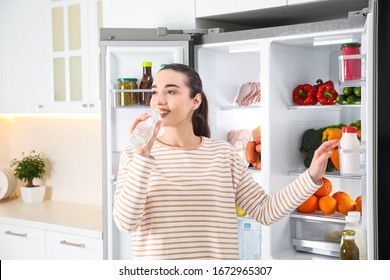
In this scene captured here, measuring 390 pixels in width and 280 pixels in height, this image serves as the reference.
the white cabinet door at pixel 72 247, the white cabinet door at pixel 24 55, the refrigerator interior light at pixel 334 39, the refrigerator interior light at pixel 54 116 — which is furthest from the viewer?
the refrigerator interior light at pixel 54 116

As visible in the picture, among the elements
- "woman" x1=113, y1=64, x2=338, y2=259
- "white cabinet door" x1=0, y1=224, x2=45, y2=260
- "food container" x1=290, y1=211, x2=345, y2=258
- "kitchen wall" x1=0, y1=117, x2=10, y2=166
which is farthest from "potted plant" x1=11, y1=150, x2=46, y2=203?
"woman" x1=113, y1=64, x2=338, y2=259

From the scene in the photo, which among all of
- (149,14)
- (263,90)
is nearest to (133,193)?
(263,90)

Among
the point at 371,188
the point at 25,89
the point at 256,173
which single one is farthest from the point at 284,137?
the point at 25,89

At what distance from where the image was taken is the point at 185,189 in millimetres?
1614

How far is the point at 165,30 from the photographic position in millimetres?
2586

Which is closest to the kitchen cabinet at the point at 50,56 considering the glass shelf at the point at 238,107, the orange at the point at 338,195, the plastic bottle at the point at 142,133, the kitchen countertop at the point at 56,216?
the kitchen countertop at the point at 56,216

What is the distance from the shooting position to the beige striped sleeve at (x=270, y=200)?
172 centimetres

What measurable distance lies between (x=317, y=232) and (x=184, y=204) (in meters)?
1.04

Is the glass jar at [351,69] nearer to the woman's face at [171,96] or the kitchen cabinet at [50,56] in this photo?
the woman's face at [171,96]

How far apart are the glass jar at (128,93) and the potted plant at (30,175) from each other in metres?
1.18

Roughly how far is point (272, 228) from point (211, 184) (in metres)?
0.93

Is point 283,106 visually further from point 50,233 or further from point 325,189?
point 50,233

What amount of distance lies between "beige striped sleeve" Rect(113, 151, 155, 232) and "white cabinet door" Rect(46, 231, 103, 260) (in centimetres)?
131

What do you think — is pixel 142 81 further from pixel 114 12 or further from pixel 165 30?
pixel 114 12
